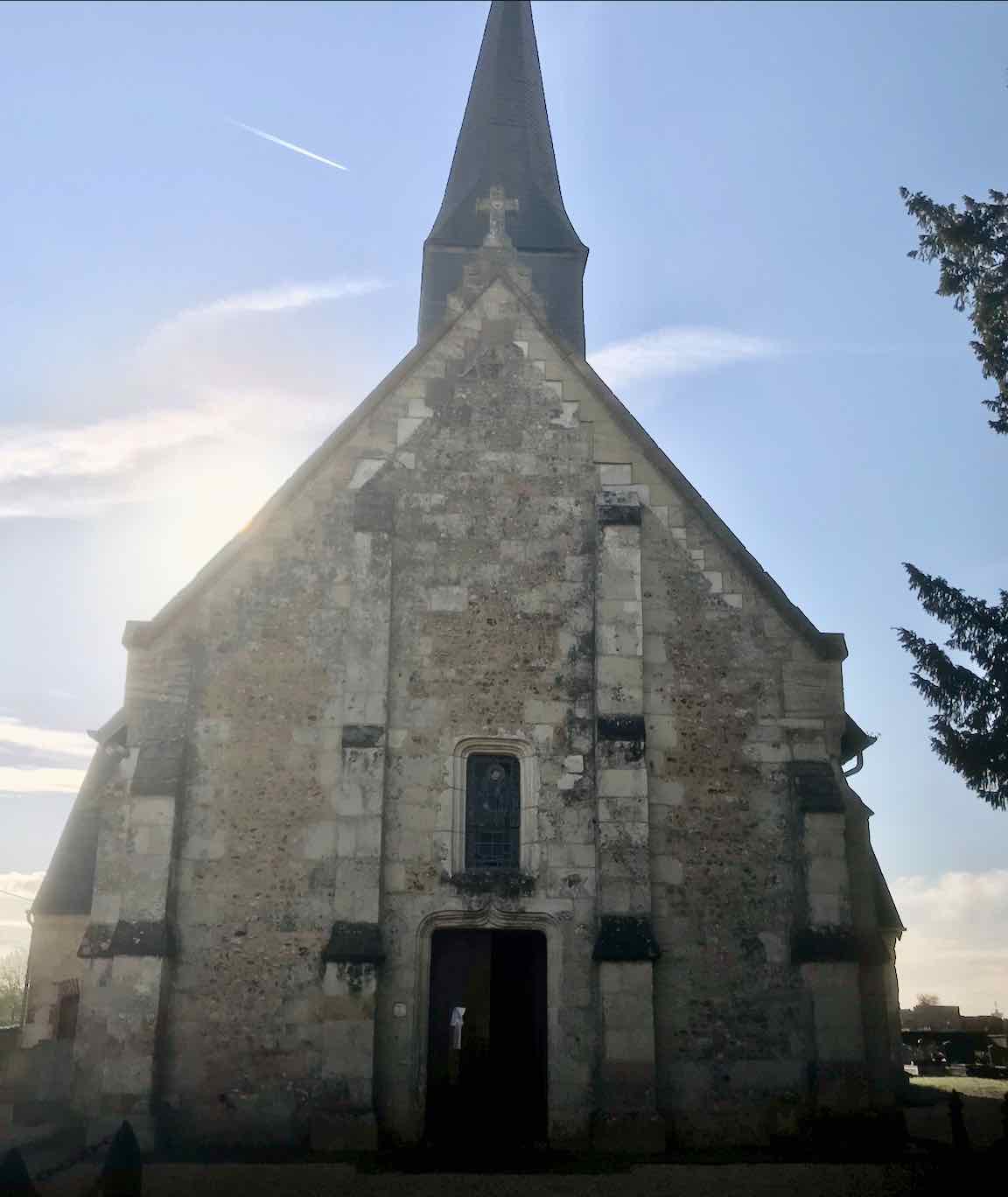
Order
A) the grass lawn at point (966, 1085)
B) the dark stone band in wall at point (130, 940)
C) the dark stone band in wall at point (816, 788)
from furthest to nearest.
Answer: the grass lawn at point (966, 1085) → the dark stone band in wall at point (816, 788) → the dark stone band in wall at point (130, 940)

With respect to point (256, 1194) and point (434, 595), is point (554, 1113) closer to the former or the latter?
point (256, 1194)

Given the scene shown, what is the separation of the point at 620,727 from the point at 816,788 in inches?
92.0

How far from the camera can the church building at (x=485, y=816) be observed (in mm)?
12219

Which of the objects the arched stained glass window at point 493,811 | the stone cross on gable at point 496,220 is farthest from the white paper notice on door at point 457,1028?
the stone cross on gable at point 496,220

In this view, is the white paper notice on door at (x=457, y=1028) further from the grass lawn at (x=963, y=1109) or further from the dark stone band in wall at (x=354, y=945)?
the grass lawn at (x=963, y=1109)

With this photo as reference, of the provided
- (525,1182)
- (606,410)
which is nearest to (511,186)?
(606,410)

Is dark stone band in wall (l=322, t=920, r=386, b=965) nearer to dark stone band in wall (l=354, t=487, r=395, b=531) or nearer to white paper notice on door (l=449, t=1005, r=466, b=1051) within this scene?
white paper notice on door (l=449, t=1005, r=466, b=1051)

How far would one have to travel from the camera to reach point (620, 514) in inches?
564

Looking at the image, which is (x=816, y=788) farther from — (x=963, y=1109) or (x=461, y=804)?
(x=963, y=1109)

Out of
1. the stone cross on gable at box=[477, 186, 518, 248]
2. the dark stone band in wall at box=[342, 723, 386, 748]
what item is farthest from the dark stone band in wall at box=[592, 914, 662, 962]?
the stone cross on gable at box=[477, 186, 518, 248]

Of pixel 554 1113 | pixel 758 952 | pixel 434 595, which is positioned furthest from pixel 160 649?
pixel 758 952

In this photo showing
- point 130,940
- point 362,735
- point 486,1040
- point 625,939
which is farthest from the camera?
point 362,735

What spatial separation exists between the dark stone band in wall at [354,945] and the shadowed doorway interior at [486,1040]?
0.83 metres

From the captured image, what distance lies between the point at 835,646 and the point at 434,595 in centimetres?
483
